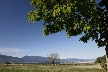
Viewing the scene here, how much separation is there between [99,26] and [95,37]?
144 centimetres

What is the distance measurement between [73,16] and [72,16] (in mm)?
98

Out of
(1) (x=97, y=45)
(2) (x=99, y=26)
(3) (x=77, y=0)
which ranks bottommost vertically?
(1) (x=97, y=45)

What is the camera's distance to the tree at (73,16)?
19.6 metres

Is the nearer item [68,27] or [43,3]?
[43,3]

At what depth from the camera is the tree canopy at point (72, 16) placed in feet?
64.2

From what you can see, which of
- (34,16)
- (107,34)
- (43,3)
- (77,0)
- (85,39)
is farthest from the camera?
(85,39)

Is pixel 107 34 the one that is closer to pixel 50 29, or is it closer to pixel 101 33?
pixel 101 33

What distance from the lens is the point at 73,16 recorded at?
20797 mm

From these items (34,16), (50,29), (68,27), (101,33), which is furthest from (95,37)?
(34,16)

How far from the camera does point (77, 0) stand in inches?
753

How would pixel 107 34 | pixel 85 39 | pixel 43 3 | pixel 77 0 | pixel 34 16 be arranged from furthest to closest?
pixel 85 39 → pixel 107 34 → pixel 34 16 → pixel 43 3 → pixel 77 0

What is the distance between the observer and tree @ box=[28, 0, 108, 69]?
772 inches

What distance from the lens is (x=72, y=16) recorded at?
68.2 feet

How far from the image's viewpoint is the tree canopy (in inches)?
771
